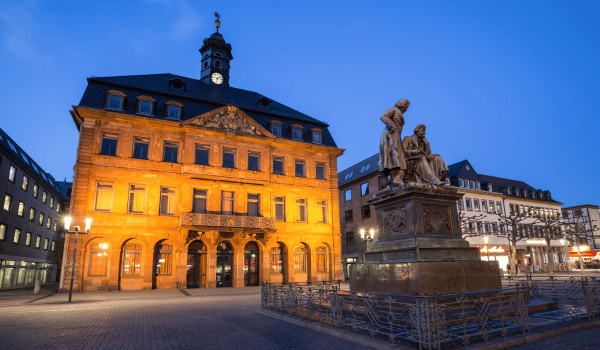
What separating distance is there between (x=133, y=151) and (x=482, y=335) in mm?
27298

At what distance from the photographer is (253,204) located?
30938mm

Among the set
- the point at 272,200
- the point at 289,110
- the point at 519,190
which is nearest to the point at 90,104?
the point at 272,200

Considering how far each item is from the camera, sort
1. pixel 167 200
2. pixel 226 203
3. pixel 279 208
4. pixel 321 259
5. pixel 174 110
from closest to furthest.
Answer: pixel 167 200
pixel 226 203
pixel 174 110
pixel 279 208
pixel 321 259

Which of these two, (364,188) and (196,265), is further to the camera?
(364,188)

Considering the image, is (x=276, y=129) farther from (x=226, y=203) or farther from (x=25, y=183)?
(x=25, y=183)

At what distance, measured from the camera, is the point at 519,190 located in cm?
5806

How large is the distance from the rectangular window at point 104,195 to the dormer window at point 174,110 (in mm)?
7159

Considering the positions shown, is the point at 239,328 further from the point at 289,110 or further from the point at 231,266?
the point at 289,110

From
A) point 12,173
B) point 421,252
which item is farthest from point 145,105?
point 421,252

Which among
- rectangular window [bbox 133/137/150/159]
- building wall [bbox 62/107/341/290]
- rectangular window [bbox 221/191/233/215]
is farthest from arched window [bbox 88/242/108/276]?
rectangular window [bbox 221/191/233/215]

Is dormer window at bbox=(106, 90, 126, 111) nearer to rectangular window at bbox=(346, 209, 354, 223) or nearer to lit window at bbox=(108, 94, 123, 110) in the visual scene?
lit window at bbox=(108, 94, 123, 110)

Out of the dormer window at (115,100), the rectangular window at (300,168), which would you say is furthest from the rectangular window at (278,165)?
the dormer window at (115,100)

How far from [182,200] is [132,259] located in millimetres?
5558

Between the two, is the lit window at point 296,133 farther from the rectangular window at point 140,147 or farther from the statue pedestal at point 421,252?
the statue pedestal at point 421,252
